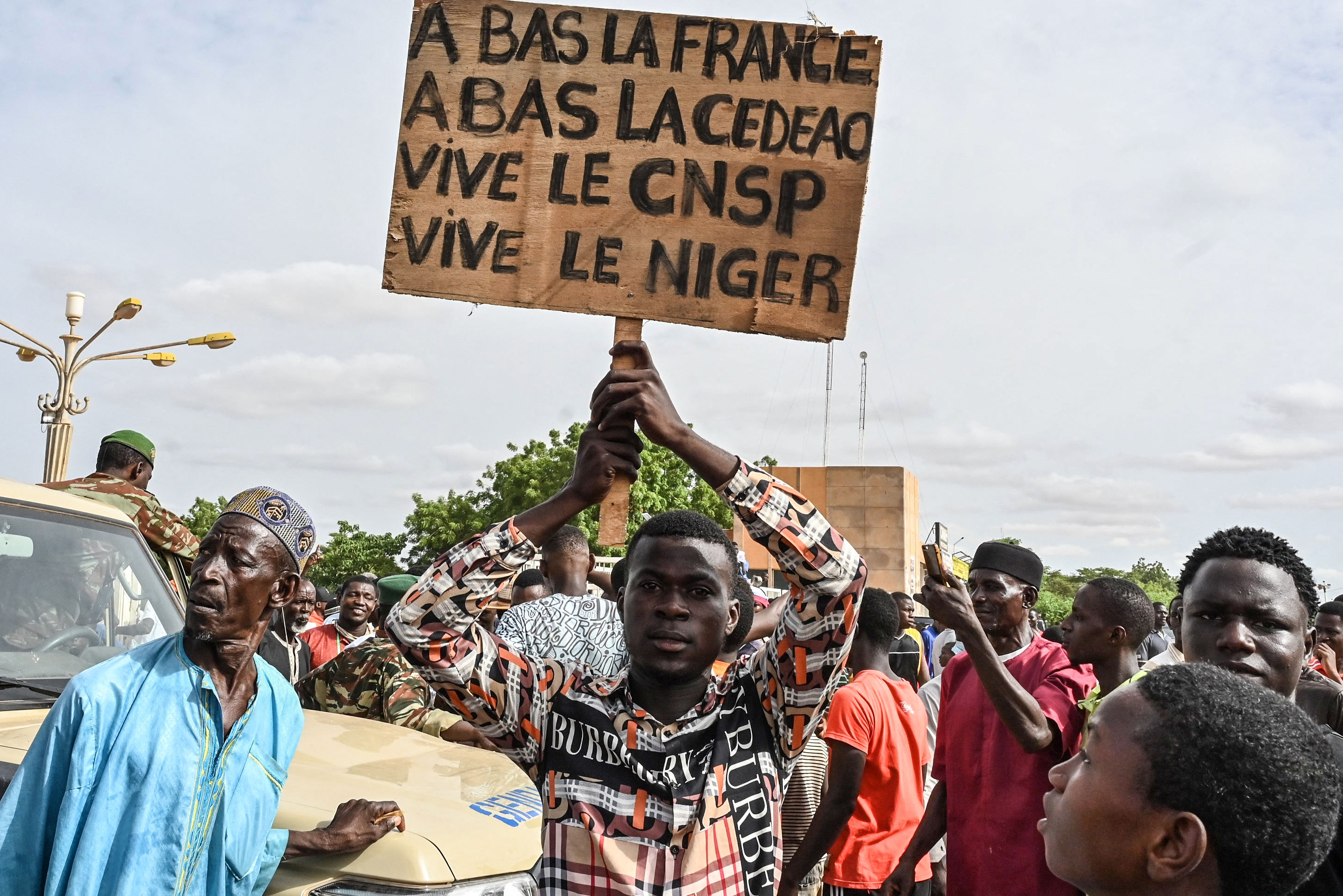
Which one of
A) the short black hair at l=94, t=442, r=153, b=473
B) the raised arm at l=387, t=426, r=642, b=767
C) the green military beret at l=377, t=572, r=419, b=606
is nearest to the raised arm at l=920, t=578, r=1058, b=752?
the raised arm at l=387, t=426, r=642, b=767

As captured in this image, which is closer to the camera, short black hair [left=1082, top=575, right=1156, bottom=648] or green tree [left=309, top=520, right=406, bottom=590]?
short black hair [left=1082, top=575, right=1156, bottom=648]

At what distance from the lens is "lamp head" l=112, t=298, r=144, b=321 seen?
1809 cm

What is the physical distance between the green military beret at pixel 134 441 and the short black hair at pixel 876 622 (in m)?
3.45

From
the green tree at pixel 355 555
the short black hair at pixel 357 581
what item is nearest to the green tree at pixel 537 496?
the green tree at pixel 355 555

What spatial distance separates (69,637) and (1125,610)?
383cm

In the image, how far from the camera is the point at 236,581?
2.79 metres

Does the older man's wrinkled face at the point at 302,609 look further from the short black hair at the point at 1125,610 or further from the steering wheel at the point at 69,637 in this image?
the short black hair at the point at 1125,610

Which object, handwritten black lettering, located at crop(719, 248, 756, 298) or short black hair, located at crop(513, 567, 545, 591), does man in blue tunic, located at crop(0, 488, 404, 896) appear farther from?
short black hair, located at crop(513, 567, 545, 591)

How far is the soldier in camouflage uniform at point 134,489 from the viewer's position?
453 cm

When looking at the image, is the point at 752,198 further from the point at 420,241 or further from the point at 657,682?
the point at 657,682

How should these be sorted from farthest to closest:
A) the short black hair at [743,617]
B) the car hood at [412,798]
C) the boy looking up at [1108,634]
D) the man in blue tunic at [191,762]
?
1. the boy looking up at [1108,634]
2. the short black hair at [743,617]
3. the car hood at [412,798]
4. the man in blue tunic at [191,762]

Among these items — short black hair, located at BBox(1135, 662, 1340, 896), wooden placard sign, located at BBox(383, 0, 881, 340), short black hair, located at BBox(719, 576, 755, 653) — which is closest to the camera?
short black hair, located at BBox(1135, 662, 1340, 896)

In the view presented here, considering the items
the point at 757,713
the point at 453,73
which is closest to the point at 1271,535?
the point at 757,713

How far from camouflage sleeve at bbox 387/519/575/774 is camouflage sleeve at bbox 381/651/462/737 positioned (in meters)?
1.97
